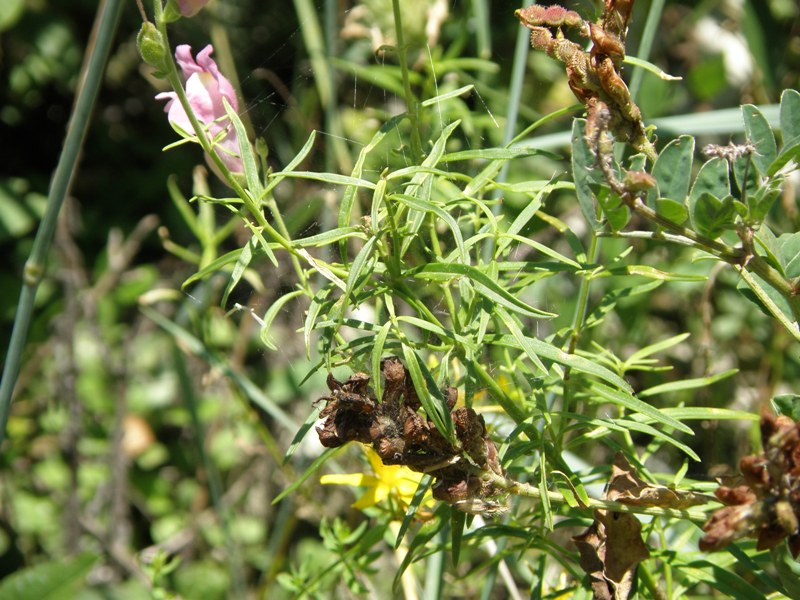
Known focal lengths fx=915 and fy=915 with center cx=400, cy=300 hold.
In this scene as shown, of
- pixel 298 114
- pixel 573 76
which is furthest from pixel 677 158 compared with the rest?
pixel 298 114

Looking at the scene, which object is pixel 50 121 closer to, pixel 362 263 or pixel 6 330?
pixel 6 330

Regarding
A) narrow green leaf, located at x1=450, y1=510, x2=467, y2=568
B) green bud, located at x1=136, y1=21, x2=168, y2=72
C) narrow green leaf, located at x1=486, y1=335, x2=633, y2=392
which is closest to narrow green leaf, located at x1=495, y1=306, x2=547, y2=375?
narrow green leaf, located at x1=486, y1=335, x2=633, y2=392

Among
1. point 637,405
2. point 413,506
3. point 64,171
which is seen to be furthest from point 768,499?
point 64,171

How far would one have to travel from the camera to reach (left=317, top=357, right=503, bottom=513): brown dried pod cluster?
0.46 m

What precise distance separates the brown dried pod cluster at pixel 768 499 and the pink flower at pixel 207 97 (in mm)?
325

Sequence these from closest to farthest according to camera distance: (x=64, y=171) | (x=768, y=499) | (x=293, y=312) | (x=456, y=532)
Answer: (x=768, y=499), (x=456, y=532), (x=64, y=171), (x=293, y=312)

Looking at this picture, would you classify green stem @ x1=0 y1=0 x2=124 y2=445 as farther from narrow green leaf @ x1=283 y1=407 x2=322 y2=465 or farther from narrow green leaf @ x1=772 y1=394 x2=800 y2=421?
narrow green leaf @ x1=772 y1=394 x2=800 y2=421

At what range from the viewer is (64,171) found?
23.9 inches

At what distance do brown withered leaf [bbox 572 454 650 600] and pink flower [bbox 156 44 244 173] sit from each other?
29 cm

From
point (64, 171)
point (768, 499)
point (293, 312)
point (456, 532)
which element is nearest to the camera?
point (768, 499)

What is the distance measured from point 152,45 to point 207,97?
4.2 inches

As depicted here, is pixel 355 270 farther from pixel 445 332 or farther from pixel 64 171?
pixel 64 171

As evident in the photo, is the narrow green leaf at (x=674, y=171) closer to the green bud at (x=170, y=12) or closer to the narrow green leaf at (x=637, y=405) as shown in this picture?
the narrow green leaf at (x=637, y=405)

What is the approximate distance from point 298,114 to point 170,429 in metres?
0.94
